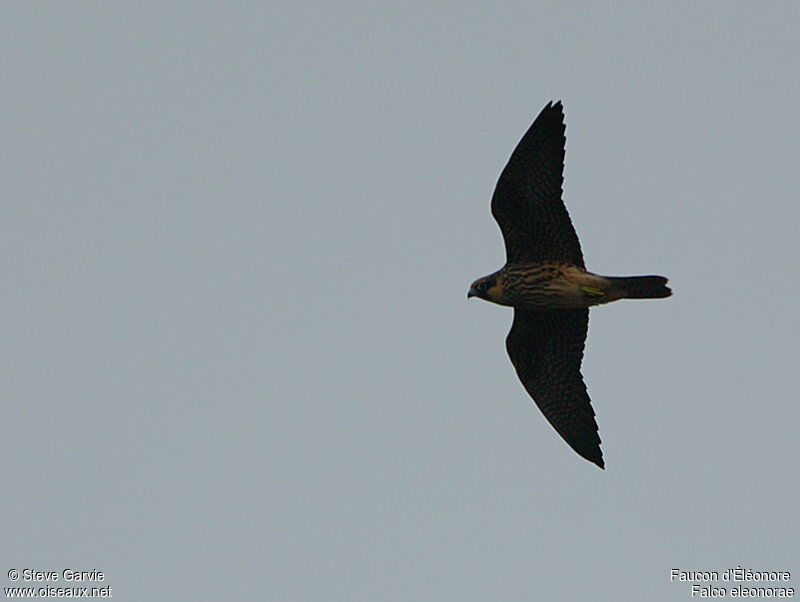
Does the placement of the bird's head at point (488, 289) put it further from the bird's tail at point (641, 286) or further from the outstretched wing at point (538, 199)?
the bird's tail at point (641, 286)

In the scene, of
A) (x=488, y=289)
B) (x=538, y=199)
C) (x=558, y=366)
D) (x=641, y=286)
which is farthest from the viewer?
(x=558, y=366)

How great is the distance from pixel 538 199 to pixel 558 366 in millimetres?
2200

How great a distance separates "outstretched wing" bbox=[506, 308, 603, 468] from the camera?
13641 mm

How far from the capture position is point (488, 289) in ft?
43.4

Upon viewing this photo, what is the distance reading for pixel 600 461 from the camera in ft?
44.2

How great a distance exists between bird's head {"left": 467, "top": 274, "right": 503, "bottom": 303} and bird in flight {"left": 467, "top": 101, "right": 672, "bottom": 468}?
11mm

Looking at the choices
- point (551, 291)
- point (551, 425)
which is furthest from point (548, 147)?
point (551, 425)

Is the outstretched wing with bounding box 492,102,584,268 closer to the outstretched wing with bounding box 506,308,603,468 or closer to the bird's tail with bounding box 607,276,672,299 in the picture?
the bird's tail with bounding box 607,276,672,299

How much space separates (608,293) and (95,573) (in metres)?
6.74

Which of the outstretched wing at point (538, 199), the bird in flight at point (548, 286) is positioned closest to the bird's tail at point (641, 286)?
the bird in flight at point (548, 286)

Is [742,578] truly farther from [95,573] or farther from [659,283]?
[95,573]

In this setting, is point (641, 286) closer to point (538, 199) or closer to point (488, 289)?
point (538, 199)

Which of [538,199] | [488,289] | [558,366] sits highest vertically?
[538,199]

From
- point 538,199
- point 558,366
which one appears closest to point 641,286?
point 538,199
